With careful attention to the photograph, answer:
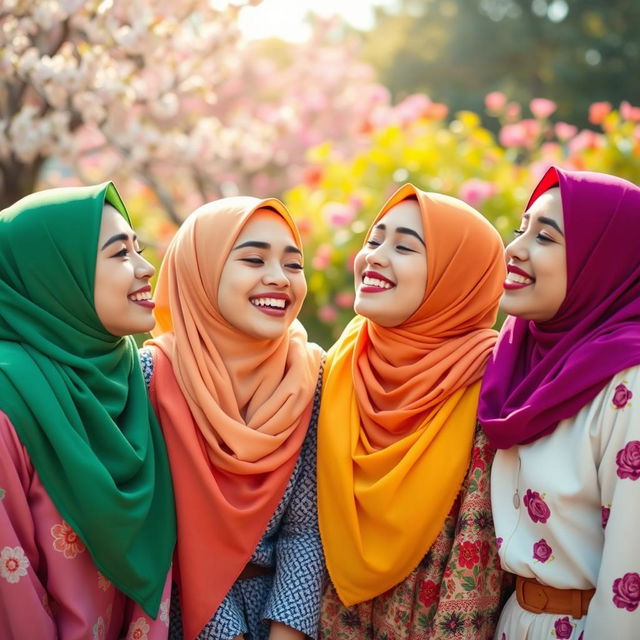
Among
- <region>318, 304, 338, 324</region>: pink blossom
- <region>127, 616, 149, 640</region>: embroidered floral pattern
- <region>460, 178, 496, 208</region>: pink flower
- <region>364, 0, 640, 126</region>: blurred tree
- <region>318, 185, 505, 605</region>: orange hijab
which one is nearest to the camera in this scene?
<region>127, 616, 149, 640</region>: embroidered floral pattern

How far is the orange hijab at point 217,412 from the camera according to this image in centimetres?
262

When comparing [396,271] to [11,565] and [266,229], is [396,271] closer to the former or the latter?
[266,229]

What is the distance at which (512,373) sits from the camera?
105 inches

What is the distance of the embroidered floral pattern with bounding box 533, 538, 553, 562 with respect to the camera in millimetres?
2451

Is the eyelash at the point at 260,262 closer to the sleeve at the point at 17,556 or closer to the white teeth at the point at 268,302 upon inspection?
the white teeth at the point at 268,302

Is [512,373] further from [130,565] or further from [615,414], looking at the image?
[130,565]

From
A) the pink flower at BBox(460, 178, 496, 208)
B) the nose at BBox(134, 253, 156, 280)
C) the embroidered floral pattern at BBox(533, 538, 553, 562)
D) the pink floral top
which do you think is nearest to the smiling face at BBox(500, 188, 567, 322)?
the embroidered floral pattern at BBox(533, 538, 553, 562)

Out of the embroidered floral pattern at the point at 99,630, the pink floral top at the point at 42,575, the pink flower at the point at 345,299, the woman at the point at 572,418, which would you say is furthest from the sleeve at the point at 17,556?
the pink flower at the point at 345,299

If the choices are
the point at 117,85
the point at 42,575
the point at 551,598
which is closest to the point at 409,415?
the point at 551,598

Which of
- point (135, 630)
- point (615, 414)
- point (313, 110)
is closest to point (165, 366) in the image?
point (135, 630)

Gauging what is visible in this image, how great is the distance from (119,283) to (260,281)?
0.44 metres

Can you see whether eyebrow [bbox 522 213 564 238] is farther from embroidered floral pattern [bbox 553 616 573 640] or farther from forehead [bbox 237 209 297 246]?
embroidered floral pattern [bbox 553 616 573 640]

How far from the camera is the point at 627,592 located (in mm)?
2252

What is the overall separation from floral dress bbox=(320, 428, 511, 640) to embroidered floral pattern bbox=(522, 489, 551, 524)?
18cm
